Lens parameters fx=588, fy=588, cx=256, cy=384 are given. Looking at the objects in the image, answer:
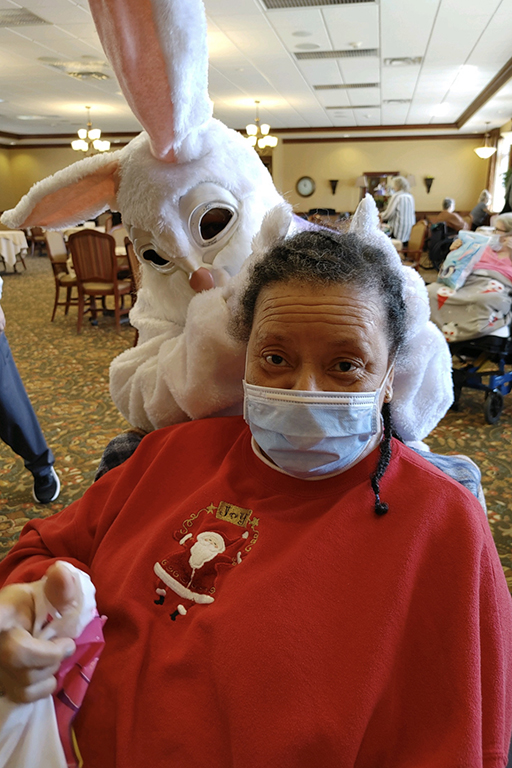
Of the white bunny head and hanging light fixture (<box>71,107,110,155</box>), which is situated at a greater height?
hanging light fixture (<box>71,107,110,155</box>)

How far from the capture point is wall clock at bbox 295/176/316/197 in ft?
58.5

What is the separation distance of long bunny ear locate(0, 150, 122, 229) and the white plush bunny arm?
343 millimetres

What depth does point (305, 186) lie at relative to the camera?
18.0m

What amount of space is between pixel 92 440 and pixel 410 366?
3020 mm

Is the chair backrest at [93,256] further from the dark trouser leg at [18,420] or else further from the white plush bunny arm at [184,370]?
the white plush bunny arm at [184,370]

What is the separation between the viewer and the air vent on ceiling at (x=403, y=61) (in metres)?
8.33

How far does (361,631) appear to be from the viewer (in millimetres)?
861

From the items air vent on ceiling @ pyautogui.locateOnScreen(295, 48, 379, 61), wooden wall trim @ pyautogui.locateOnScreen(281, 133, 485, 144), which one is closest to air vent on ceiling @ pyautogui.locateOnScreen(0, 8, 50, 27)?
air vent on ceiling @ pyautogui.locateOnScreen(295, 48, 379, 61)

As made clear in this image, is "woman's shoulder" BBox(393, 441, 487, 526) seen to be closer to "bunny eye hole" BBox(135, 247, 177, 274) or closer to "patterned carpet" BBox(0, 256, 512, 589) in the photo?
"bunny eye hole" BBox(135, 247, 177, 274)

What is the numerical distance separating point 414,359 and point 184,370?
1.63ft

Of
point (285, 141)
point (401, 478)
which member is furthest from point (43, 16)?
point (285, 141)

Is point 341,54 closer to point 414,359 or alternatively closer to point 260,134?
point 260,134

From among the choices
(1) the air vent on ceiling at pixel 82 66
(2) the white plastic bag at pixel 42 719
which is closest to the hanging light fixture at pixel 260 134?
(1) the air vent on ceiling at pixel 82 66

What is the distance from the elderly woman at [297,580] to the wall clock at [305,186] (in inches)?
700
